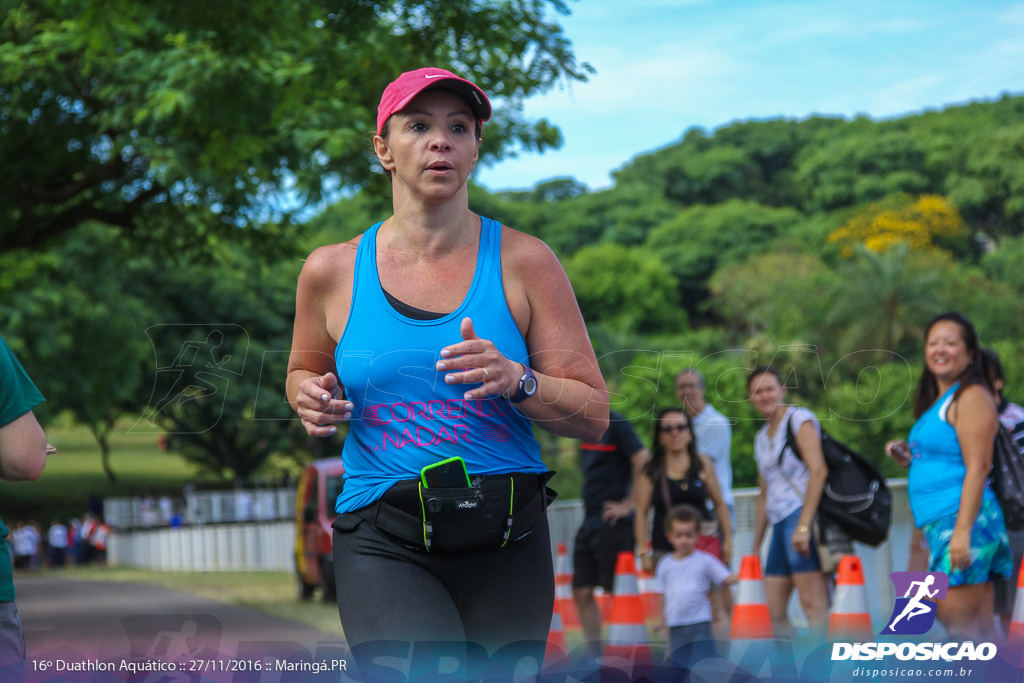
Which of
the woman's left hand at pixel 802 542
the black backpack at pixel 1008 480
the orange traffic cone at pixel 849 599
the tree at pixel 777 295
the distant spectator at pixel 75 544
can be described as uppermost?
the tree at pixel 777 295

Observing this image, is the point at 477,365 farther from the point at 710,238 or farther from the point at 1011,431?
the point at 710,238

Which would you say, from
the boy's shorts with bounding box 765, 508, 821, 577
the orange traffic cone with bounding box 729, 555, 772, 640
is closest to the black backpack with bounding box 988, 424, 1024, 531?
the boy's shorts with bounding box 765, 508, 821, 577

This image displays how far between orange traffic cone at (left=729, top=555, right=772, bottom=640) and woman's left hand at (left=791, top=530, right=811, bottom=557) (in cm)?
26

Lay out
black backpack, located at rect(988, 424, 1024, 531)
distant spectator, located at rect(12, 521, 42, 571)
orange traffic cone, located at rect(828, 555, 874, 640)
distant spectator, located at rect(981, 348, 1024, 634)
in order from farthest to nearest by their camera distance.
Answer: distant spectator, located at rect(12, 521, 42, 571) → orange traffic cone, located at rect(828, 555, 874, 640) → distant spectator, located at rect(981, 348, 1024, 634) → black backpack, located at rect(988, 424, 1024, 531)

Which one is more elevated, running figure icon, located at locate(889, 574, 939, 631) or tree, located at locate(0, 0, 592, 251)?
tree, located at locate(0, 0, 592, 251)

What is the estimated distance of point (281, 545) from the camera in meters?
20.7

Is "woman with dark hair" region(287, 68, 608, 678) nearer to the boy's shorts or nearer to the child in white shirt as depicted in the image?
the child in white shirt

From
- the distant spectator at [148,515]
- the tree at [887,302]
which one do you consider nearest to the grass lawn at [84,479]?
the distant spectator at [148,515]

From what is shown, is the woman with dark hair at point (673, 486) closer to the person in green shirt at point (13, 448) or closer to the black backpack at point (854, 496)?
the black backpack at point (854, 496)

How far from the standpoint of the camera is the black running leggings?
264 cm

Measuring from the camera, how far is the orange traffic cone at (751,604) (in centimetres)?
708

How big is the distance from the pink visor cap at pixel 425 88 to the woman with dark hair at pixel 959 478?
10.4ft

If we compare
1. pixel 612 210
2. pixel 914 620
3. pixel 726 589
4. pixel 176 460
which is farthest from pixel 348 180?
pixel 612 210

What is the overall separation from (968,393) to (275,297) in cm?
4491
